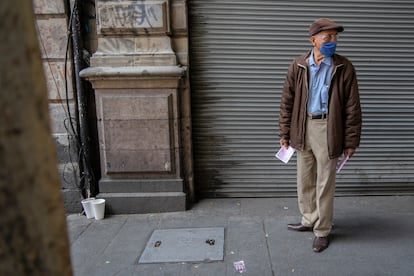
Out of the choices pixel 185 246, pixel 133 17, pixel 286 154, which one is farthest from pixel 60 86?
pixel 286 154

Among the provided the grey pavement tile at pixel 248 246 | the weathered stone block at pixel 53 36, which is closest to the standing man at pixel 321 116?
the grey pavement tile at pixel 248 246

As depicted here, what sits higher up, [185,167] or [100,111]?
[100,111]

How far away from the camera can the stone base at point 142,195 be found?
4555mm

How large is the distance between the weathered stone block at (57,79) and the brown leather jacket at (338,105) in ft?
8.37

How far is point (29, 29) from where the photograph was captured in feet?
3.30

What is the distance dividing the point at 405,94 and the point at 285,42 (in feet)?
5.44

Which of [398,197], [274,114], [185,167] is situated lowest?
[398,197]

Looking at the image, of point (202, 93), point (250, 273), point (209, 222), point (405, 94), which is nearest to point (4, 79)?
point (250, 273)

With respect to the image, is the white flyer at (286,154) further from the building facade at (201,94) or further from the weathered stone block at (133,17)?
the weathered stone block at (133,17)

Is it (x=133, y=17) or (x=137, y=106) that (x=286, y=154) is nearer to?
(x=137, y=106)

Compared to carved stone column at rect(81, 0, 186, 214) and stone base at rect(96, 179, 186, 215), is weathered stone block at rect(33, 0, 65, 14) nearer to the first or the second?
carved stone column at rect(81, 0, 186, 214)

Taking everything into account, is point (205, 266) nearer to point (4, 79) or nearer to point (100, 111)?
point (100, 111)

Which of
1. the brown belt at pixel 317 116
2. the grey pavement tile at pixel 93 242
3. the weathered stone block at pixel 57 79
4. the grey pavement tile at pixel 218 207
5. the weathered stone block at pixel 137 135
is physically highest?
Result: the weathered stone block at pixel 57 79

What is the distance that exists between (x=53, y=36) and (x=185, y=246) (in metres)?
2.77
